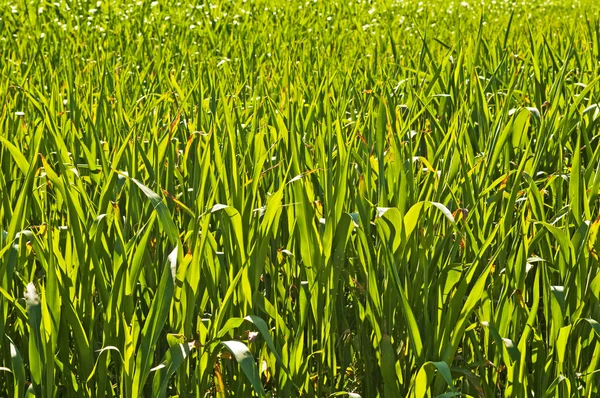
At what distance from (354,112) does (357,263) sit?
3.34 feet

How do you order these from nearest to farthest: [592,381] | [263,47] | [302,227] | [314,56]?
1. [592,381]
2. [302,227]
3. [314,56]
4. [263,47]

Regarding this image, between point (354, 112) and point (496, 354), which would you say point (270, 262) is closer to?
point (496, 354)

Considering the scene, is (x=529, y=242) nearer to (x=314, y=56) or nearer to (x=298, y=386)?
(x=298, y=386)

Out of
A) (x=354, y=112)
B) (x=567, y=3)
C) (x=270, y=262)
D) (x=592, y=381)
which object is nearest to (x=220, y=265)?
(x=270, y=262)

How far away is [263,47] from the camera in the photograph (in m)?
4.32

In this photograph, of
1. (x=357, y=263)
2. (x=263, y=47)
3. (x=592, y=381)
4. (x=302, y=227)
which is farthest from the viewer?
Answer: (x=263, y=47)

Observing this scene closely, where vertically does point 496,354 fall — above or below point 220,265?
below

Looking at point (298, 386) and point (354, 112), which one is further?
point (354, 112)

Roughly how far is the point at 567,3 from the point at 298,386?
25.4ft

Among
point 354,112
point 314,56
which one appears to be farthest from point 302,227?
point 314,56

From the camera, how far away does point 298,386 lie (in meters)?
1.31

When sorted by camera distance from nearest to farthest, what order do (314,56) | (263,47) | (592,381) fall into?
1. (592,381)
2. (314,56)
3. (263,47)

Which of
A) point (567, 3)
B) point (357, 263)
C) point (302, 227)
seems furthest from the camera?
point (567, 3)

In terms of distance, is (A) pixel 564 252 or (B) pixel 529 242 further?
(B) pixel 529 242
